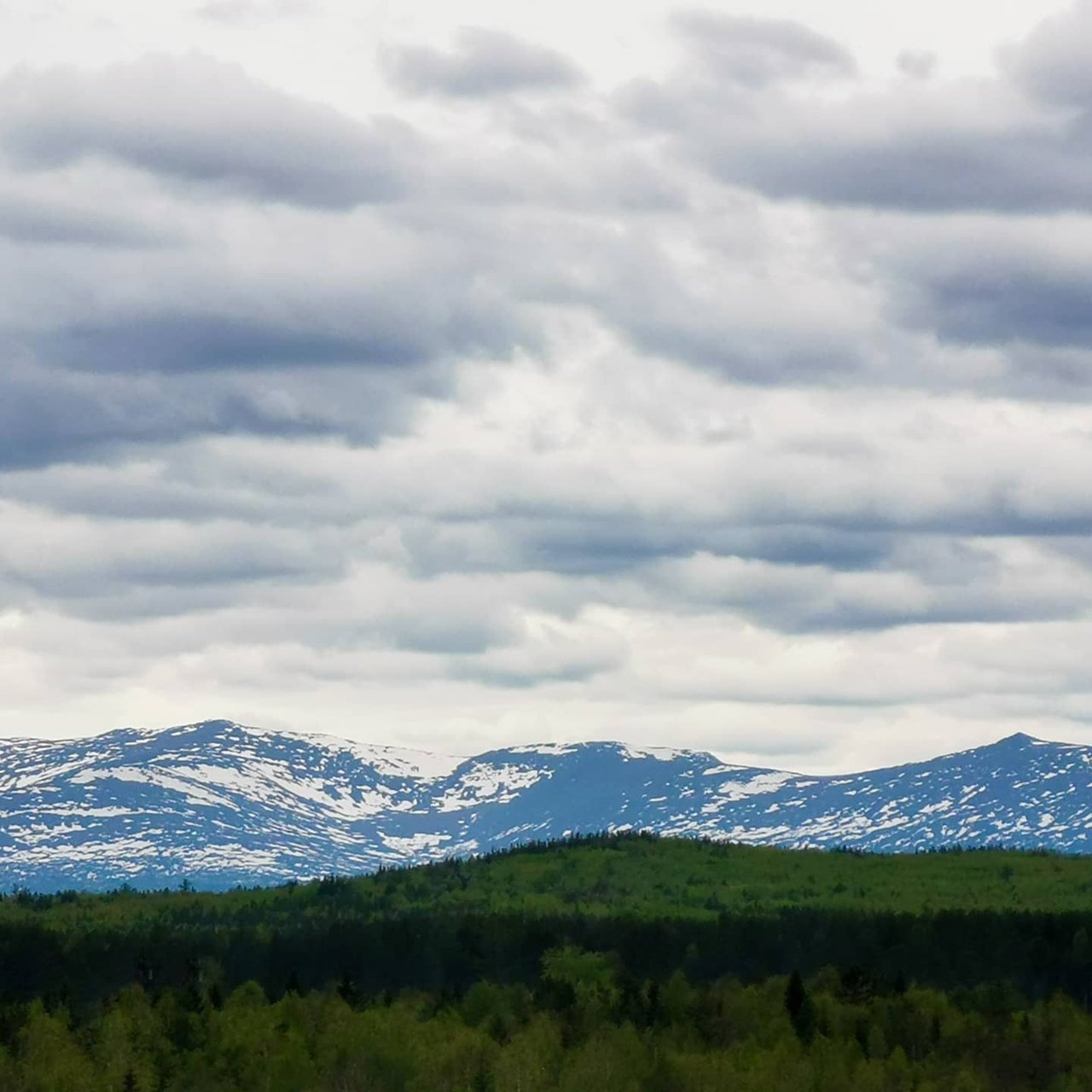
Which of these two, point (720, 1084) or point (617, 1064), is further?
point (617, 1064)

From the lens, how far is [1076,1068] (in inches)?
7805

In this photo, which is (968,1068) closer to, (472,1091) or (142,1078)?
(472,1091)

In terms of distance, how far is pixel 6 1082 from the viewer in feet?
608

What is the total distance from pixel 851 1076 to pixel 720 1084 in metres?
14.6

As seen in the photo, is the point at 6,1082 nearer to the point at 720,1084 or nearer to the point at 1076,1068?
the point at 720,1084

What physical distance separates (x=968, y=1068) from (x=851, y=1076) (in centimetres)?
1054

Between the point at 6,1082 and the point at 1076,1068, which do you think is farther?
the point at 1076,1068

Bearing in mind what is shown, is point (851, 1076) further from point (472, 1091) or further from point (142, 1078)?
point (142, 1078)

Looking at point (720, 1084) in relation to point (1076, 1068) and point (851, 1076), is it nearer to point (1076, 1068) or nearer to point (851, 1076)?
point (851, 1076)

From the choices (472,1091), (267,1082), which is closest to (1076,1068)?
(472,1091)

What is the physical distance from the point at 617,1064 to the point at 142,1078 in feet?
116

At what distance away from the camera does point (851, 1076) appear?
191375 millimetres

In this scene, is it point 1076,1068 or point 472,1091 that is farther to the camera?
point 1076,1068

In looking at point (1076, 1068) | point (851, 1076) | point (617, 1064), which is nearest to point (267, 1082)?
point (617, 1064)
